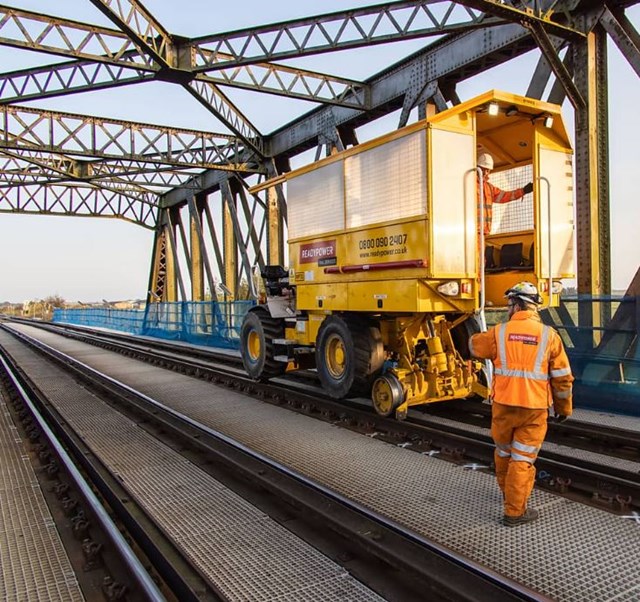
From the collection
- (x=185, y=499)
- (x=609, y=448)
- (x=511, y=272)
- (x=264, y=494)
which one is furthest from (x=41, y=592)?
(x=511, y=272)

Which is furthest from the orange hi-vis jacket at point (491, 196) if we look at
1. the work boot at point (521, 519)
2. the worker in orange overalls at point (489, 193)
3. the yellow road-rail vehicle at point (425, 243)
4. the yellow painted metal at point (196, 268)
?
the yellow painted metal at point (196, 268)

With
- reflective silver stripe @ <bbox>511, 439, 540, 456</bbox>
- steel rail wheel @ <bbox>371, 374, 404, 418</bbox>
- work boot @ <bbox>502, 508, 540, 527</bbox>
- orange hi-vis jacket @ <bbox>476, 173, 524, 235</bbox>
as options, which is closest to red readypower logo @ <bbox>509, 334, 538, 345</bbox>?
reflective silver stripe @ <bbox>511, 439, 540, 456</bbox>

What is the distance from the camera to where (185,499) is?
486 cm

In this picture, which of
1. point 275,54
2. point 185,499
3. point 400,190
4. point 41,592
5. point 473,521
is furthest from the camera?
point 275,54

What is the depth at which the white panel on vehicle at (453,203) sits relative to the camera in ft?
Answer: 21.5

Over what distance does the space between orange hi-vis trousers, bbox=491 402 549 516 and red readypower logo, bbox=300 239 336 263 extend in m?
4.60

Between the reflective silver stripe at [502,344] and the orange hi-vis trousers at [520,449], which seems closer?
the orange hi-vis trousers at [520,449]

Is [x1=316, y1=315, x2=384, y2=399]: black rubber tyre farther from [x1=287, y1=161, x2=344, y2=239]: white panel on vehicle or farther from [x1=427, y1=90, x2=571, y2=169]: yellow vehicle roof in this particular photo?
[x1=427, y1=90, x2=571, y2=169]: yellow vehicle roof

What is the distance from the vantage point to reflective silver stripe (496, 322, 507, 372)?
13.7ft

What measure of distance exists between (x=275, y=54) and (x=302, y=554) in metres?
9.90

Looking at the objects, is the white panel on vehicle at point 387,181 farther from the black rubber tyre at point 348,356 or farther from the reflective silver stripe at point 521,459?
the reflective silver stripe at point 521,459

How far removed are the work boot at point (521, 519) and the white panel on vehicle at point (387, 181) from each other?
3.62 m

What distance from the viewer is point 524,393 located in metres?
4.01

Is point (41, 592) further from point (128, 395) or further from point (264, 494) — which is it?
point (128, 395)
